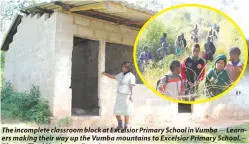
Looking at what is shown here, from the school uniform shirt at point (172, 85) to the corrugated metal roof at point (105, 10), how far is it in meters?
1.07

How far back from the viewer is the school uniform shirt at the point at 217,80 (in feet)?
15.8

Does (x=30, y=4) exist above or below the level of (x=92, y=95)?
above

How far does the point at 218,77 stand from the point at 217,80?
0.16 feet

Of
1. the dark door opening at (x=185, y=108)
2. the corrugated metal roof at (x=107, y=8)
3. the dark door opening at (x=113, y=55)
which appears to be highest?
the corrugated metal roof at (x=107, y=8)

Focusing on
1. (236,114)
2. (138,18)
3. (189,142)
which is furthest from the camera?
(236,114)

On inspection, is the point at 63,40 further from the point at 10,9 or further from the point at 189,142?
the point at 189,142

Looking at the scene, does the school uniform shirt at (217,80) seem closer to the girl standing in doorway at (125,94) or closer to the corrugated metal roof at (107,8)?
the girl standing in doorway at (125,94)

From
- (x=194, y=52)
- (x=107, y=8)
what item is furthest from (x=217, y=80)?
(x=107, y=8)

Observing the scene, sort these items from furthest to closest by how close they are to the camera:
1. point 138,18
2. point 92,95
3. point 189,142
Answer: point 92,95, point 138,18, point 189,142

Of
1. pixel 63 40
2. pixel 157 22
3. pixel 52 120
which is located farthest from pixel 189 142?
pixel 63 40

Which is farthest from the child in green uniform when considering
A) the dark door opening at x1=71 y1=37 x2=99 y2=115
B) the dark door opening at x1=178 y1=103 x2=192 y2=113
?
the dark door opening at x1=71 y1=37 x2=99 y2=115

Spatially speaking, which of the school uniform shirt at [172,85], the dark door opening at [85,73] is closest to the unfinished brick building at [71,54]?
the school uniform shirt at [172,85]

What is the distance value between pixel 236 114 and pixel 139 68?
2.62 meters

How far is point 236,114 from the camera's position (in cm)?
638
